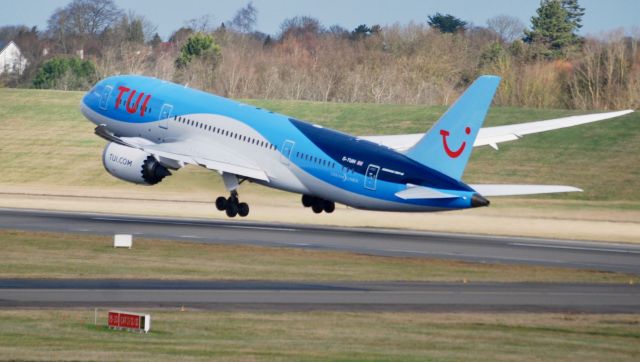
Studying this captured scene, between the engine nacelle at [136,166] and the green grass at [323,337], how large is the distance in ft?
92.1

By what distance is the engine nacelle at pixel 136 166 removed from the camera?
62969mm

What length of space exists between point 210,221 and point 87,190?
23561 mm

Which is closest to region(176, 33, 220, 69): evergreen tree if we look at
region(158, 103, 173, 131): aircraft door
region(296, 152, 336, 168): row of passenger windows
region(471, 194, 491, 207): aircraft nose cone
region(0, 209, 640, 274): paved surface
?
region(0, 209, 640, 274): paved surface

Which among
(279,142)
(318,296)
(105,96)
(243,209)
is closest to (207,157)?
(243,209)

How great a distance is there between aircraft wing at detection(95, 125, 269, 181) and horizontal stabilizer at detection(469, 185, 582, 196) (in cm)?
1131

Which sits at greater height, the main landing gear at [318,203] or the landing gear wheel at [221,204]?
the main landing gear at [318,203]

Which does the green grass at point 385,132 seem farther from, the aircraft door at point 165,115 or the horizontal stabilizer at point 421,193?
the horizontal stabilizer at point 421,193

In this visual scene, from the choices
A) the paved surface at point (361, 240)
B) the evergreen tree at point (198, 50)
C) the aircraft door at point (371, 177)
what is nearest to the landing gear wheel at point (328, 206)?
the paved surface at point (361, 240)

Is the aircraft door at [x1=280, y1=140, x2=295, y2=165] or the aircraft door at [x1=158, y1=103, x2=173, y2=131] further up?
the aircraft door at [x1=158, y1=103, x2=173, y2=131]

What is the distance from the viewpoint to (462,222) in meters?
69.9

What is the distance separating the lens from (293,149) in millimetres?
61344

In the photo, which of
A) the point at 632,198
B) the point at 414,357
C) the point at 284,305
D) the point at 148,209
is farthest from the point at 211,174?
the point at 414,357

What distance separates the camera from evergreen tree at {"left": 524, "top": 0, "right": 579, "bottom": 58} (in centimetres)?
18943

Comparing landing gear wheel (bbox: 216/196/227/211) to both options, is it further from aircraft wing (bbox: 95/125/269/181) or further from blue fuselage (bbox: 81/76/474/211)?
blue fuselage (bbox: 81/76/474/211)
